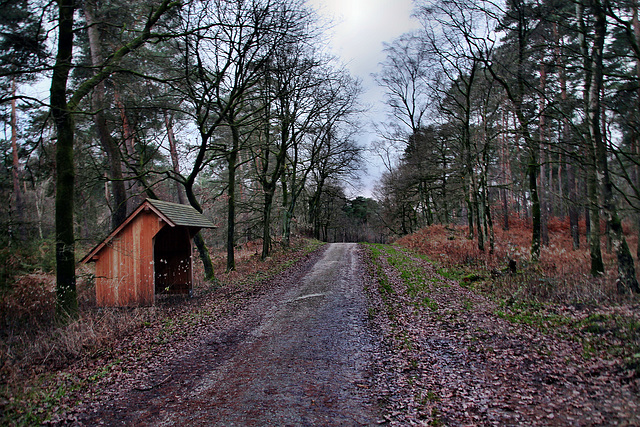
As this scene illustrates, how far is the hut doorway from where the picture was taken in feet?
37.8

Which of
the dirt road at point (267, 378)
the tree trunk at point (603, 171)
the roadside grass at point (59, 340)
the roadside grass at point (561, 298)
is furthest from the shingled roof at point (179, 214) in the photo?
the tree trunk at point (603, 171)

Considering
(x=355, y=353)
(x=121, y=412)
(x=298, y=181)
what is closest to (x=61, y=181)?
(x=121, y=412)

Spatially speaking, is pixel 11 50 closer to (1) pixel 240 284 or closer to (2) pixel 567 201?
(1) pixel 240 284

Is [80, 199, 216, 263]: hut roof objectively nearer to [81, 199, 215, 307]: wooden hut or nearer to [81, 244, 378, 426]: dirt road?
[81, 199, 215, 307]: wooden hut

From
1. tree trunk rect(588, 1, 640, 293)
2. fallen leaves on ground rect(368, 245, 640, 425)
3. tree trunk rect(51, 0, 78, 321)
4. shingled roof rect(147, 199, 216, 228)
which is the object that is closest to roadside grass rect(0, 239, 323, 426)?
tree trunk rect(51, 0, 78, 321)

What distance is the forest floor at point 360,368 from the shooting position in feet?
13.0

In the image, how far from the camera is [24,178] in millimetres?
8680

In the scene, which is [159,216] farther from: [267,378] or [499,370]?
[499,370]

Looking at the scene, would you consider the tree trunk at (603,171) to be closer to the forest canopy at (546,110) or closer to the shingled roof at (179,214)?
the forest canopy at (546,110)

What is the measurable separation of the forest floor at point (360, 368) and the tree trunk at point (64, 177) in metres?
1.88

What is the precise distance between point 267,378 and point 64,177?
6689mm

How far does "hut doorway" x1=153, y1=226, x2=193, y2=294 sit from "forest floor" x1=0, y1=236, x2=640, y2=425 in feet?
10.4

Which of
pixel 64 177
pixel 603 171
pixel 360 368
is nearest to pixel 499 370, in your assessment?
pixel 360 368

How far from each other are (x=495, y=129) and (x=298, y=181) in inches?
611
